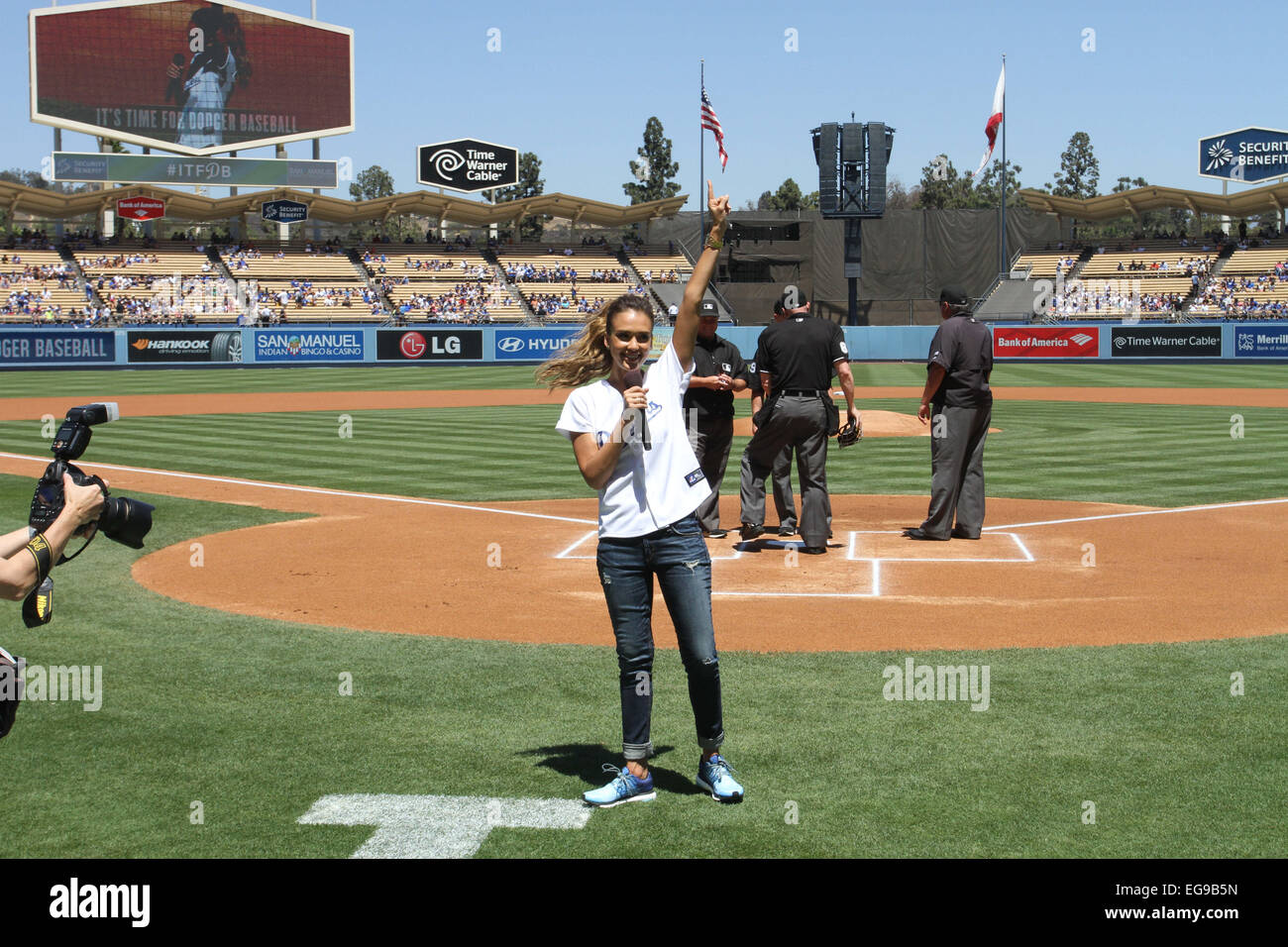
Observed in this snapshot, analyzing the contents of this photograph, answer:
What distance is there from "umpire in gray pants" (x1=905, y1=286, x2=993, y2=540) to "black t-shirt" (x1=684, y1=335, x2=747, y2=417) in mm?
1791

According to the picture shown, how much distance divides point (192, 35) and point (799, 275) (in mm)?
35437

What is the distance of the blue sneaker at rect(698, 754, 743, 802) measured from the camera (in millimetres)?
5246

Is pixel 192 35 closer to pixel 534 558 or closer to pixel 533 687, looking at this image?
pixel 534 558

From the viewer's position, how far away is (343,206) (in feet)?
212

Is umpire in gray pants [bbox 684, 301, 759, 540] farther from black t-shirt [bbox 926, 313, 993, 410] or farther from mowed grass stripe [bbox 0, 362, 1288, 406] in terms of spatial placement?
mowed grass stripe [bbox 0, 362, 1288, 406]

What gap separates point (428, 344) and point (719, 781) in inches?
1836

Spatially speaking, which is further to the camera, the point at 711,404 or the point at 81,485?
the point at 711,404

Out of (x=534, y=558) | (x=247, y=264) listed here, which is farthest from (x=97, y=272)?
(x=534, y=558)

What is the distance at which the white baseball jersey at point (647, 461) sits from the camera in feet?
17.3

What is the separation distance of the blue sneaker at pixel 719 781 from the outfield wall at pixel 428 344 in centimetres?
4295

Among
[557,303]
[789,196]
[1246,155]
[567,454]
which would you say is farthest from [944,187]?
[567,454]

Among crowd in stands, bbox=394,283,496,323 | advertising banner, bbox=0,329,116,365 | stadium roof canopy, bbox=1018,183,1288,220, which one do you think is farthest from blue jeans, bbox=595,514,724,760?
stadium roof canopy, bbox=1018,183,1288,220

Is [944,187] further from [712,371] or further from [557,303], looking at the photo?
[712,371]

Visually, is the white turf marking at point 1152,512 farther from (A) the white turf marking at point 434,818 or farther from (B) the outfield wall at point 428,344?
(B) the outfield wall at point 428,344
